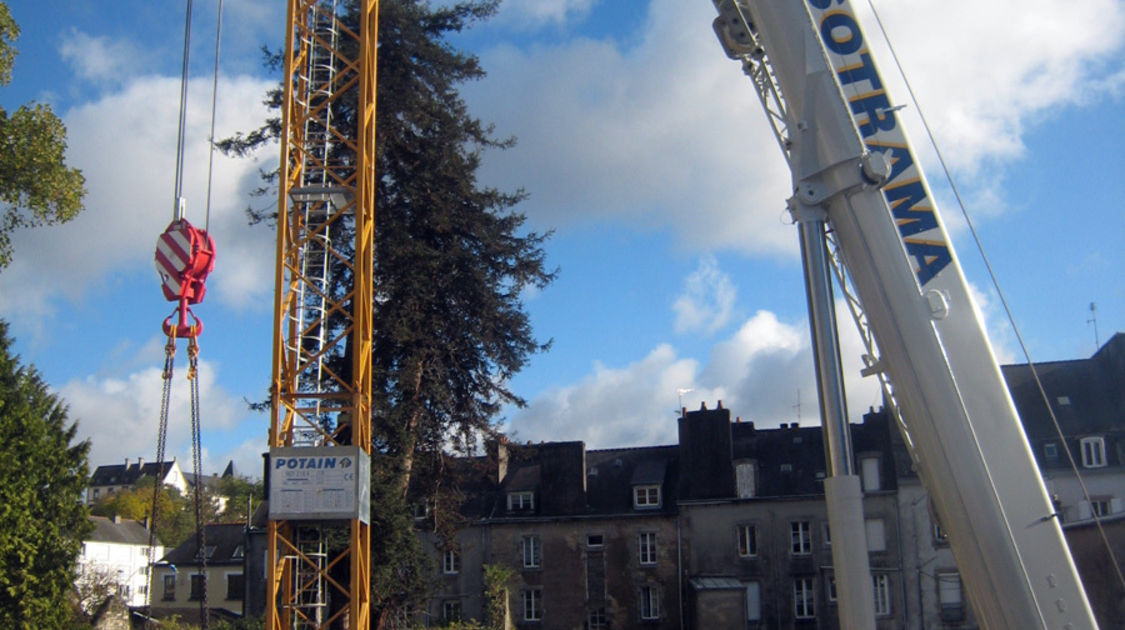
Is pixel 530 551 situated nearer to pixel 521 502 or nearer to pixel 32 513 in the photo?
pixel 521 502

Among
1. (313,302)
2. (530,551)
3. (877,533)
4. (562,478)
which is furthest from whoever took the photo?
(562,478)

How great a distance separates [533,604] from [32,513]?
24.0 meters

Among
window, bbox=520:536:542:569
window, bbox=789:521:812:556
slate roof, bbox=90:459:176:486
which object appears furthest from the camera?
slate roof, bbox=90:459:176:486

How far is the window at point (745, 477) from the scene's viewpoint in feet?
Answer: 156

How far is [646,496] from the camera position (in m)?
49.2

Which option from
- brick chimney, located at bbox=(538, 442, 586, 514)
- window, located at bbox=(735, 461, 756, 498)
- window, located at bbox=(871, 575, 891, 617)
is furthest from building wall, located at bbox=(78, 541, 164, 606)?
window, located at bbox=(871, 575, 891, 617)

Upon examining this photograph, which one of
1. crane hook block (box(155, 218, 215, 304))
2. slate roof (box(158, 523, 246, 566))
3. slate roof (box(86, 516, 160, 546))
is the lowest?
slate roof (box(158, 523, 246, 566))

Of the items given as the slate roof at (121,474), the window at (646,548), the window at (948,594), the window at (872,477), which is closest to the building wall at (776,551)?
the window at (872,477)

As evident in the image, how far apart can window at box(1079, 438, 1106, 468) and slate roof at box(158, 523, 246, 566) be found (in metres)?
44.5

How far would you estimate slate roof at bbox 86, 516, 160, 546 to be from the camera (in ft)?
268

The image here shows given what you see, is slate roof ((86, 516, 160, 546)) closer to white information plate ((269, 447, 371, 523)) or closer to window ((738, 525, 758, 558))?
window ((738, 525, 758, 558))

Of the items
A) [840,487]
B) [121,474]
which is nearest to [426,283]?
[840,487]

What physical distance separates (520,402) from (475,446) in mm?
1748

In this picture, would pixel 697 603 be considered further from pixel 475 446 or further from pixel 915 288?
pixel 915 288
